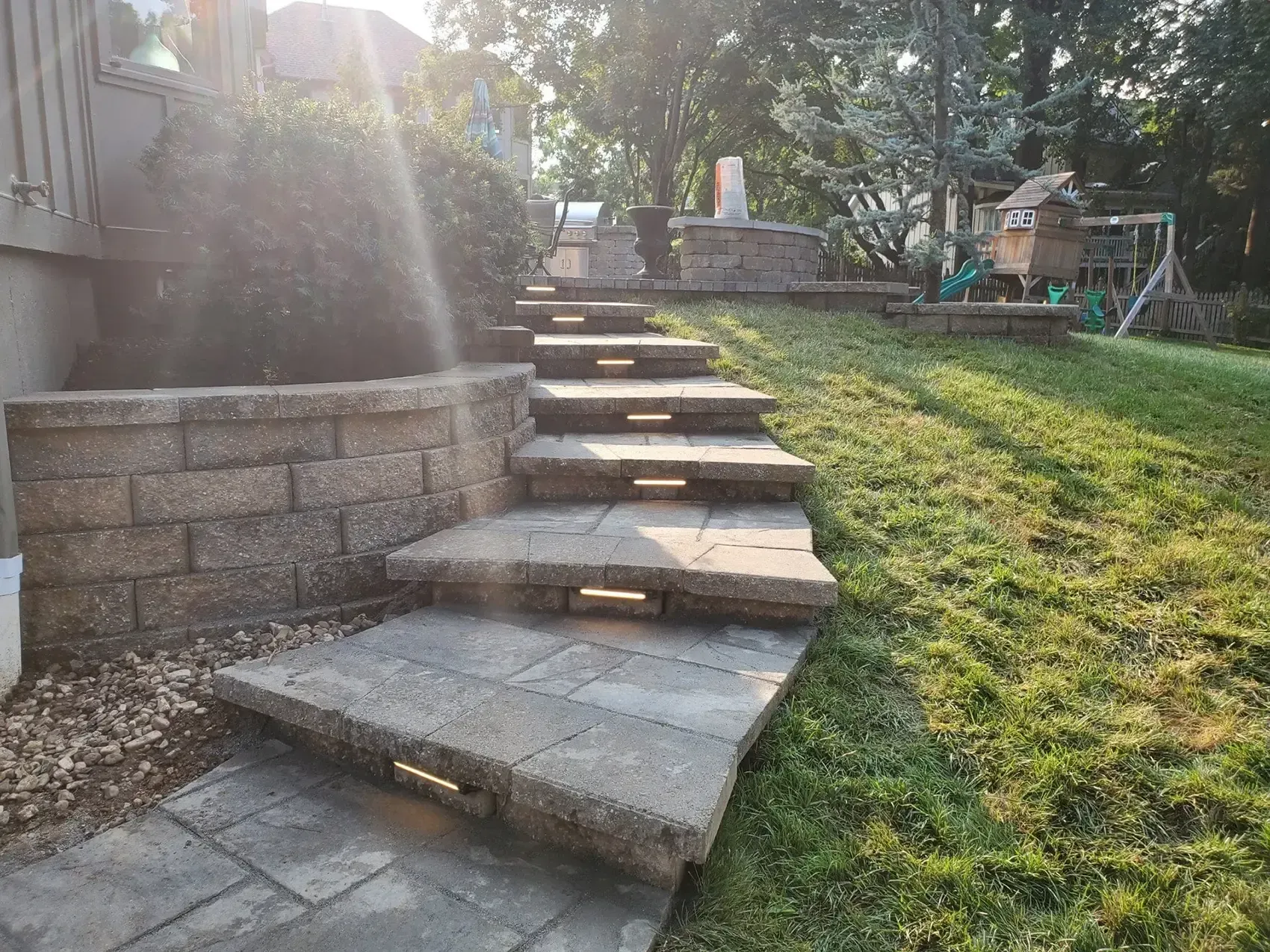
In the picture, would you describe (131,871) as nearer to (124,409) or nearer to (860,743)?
(124,409)

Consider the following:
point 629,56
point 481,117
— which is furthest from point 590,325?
point 629,56

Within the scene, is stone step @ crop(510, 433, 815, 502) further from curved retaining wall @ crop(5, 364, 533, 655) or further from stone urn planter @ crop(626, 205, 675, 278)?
stone urn planter @ crop(626, 205, 675, 278)

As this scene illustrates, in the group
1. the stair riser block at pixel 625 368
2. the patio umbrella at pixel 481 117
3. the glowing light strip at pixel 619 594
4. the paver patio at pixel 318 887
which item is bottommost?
the paver patio at pixel 318 887

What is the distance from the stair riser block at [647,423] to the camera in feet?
14.4

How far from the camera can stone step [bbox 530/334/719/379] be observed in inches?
205

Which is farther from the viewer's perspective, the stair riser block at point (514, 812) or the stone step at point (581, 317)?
the stone step at point (581, 317)

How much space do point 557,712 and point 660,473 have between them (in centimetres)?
167

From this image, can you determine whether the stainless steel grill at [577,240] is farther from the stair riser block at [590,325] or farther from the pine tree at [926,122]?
the stair riser block at [590,325]

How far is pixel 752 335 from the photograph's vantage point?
20.7 ft

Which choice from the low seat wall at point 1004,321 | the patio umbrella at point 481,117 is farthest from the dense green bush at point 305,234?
the patio umbrella at point 481,117

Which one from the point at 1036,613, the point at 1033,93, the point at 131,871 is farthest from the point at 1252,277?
the point at 131,871

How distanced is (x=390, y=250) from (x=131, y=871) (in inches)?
103

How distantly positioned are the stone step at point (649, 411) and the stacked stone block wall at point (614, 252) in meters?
10.2

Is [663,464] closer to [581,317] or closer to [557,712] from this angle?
[557,712]
